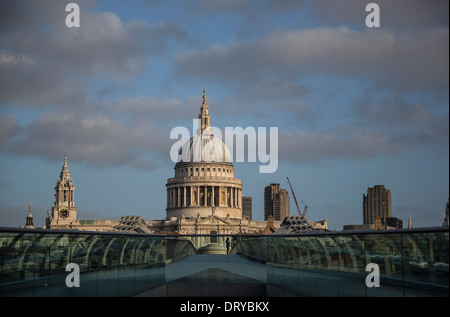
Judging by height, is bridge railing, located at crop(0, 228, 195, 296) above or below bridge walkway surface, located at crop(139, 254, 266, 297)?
above

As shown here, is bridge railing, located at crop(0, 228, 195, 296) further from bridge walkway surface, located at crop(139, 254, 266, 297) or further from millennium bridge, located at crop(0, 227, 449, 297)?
bridge walkway surface, located at crop(139, 254, 266, 297)

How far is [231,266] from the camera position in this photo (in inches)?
995

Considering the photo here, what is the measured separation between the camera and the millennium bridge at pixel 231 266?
1515cm

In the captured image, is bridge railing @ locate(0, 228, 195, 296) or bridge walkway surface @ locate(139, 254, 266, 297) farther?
A: bridge walkway surface @ locate(139, 254, 266, 297)

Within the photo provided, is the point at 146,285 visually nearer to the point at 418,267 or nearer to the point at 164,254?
the point at 164,254

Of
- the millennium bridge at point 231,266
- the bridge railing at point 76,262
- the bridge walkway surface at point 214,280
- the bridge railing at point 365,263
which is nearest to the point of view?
the bridge railing at point 365,263

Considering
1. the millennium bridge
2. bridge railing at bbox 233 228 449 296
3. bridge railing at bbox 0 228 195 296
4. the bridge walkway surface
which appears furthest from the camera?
the bridge walkway surface

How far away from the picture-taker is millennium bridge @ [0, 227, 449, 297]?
1515cm

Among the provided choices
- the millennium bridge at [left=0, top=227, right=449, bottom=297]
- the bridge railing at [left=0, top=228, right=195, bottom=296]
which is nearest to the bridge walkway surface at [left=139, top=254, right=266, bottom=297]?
the millennium bridge at [left=0, top=227, right=449, bottom=297]

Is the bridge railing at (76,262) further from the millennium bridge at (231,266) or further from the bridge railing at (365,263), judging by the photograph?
the bridge railing at (365,263)

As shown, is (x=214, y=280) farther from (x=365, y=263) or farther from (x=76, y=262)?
(x=365, y=263)

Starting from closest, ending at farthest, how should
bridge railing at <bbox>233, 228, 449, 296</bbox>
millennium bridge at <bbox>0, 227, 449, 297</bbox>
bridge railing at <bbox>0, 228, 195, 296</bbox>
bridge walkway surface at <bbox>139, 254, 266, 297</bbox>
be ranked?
bridge railing at <bbox>233, 228, 449, 296</bbox>, millennium bridge at <bbox>0, 227, 449, 297</bbox>, bridge railing at <bbox>0, 228, 195, 296</bbox>, bridge walkway surface at <bbox>139, 254, 266, 297</bbox>

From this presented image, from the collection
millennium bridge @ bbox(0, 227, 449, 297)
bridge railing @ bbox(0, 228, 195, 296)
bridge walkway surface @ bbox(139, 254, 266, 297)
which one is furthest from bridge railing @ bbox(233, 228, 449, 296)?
bridge railing @ bbox(0, 228, 195, 296)

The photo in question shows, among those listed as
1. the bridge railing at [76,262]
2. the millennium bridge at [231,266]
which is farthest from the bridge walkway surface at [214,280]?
the bridge railing at [76,262]
